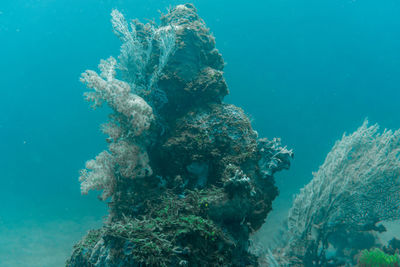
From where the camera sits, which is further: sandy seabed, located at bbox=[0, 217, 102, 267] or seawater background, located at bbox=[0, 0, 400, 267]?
seawater background, located at bbox=[0, 0, 400, 267]

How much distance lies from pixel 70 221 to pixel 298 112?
38.6m

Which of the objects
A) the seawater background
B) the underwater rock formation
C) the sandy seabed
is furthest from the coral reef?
the seawater background

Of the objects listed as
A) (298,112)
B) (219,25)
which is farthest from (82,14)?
(298,112)

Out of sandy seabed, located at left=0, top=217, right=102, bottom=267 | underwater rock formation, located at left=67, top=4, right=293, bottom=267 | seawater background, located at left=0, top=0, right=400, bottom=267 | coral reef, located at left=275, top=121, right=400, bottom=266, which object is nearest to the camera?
underwater rock formation, located at left=67, top=4, right=293, bottom=267

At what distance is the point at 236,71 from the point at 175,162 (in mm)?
35441

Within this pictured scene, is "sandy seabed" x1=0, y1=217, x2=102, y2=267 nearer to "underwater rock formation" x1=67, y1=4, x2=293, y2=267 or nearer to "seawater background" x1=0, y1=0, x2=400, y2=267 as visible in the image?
"seawater background" x1=0, y1=0, x2=400, y2=267

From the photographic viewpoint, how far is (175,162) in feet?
16.0

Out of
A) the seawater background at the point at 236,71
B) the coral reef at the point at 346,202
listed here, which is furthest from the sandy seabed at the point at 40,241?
the coral reef at the point at 346,202

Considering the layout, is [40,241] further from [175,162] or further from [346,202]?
[346,202]

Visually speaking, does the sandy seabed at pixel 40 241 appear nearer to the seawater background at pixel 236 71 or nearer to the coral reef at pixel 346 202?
the seawater background at pixel 236 71

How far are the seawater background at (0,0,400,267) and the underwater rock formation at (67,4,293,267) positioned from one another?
28.1 metres

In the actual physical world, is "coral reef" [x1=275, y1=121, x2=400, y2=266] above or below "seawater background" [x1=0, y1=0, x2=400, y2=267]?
below

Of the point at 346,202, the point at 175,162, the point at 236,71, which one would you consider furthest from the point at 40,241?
the point at 236,71

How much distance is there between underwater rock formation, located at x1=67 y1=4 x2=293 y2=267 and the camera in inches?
119
